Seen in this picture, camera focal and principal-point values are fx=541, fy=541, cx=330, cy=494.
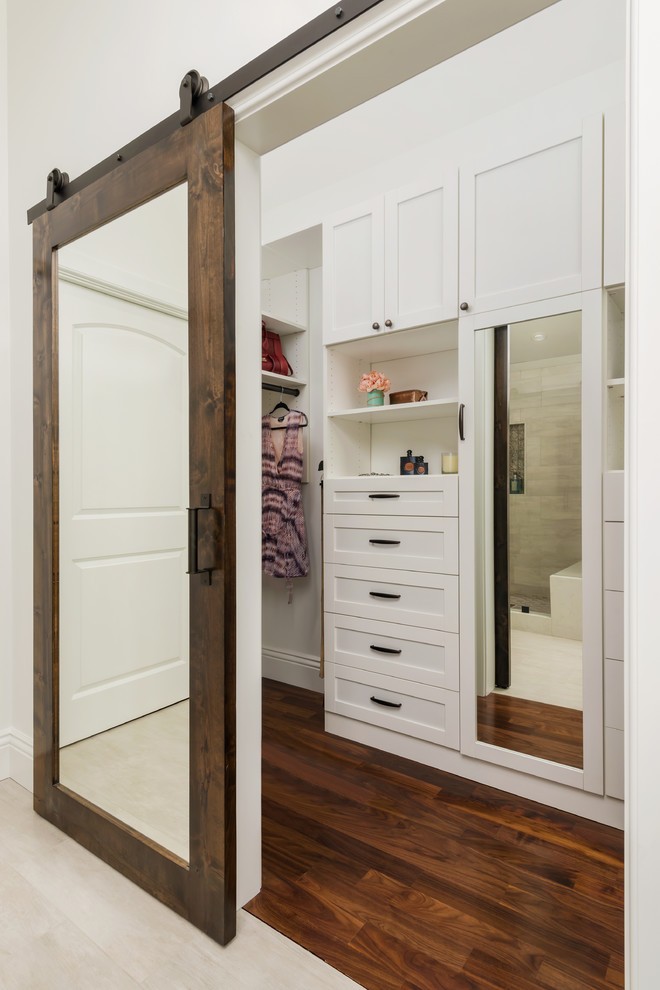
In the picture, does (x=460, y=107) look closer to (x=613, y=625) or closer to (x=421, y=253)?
(x=421, y=253)

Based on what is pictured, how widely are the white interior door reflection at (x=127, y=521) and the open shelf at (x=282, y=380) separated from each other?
128 cm

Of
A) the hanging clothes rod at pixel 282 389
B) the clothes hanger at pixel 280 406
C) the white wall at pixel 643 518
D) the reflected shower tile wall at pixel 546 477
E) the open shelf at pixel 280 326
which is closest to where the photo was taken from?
the white wall at pixel 643 518

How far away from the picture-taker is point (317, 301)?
3182 mm

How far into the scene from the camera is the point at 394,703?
2348mm

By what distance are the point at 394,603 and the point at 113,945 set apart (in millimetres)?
1465

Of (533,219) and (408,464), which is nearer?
(533,219)

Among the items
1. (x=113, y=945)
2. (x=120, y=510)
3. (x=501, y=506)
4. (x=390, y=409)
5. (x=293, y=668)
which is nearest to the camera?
(x=113, y=945)

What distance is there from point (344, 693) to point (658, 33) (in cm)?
240

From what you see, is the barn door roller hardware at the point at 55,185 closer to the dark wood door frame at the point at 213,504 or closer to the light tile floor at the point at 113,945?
the dark wood door frame at the point at 213,504

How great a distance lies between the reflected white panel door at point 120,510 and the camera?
1524 millimetres

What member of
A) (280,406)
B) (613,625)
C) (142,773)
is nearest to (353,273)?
(280,406)

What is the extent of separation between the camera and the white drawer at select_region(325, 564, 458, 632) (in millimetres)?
2209

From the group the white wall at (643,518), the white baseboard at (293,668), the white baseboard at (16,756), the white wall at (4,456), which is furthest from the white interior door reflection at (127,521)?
the white baseboard at (293,668)

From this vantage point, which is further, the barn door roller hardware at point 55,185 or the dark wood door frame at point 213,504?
the barn door roller hardware at point 55,185
